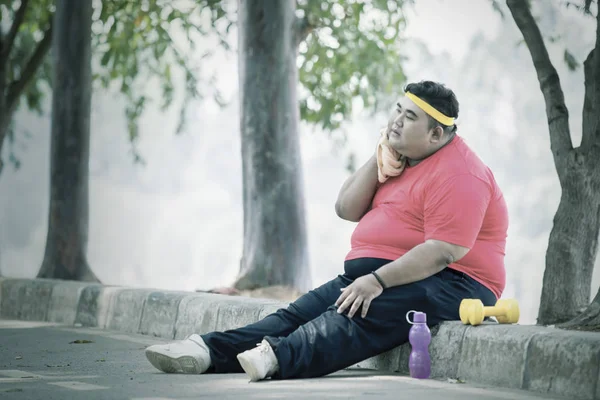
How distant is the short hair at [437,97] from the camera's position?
4.91m

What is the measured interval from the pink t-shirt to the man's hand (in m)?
0.22

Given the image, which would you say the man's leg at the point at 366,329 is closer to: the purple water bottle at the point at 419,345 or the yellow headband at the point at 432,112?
the purple water bottle at the point at 419,345

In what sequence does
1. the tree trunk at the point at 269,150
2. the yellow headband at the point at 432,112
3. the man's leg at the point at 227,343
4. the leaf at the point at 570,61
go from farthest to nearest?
the tree trunk at the point at 269,150 < the leaf at the point at 570,61 < the yellow headband at the point at 432,112 < the man's leg at the point at 227,343

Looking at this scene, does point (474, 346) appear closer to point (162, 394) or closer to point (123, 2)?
point (162, 394)

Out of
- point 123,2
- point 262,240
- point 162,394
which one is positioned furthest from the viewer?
point 123,2

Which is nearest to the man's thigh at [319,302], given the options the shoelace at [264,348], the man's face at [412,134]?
the shoelace at [264,348]

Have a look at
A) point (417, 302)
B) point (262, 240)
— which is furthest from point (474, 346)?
point (262, 240)

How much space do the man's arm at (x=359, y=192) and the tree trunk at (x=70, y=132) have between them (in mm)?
5501

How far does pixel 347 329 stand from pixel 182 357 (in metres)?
0.81

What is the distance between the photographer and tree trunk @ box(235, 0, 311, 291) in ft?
28.5

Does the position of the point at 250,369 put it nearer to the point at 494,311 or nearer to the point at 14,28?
the point at 494,311

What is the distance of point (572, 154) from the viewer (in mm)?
5688

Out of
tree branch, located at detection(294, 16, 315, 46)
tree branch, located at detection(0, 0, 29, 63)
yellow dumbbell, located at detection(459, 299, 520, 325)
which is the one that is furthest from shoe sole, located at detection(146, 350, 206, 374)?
tree branch, located at detection(0, 0, 29, 63)

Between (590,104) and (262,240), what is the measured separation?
146 inches
